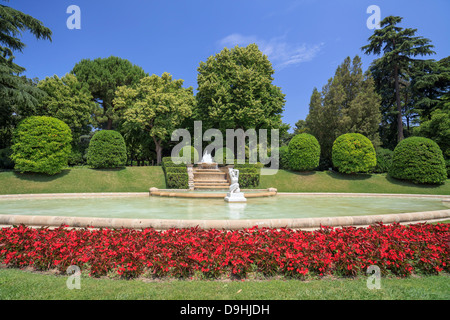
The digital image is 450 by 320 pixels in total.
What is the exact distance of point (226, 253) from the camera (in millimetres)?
4184

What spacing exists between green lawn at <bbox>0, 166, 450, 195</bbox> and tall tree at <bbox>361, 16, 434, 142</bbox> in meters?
12.9

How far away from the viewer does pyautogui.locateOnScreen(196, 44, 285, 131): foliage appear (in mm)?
26172

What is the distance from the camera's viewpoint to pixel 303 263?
13.3ft

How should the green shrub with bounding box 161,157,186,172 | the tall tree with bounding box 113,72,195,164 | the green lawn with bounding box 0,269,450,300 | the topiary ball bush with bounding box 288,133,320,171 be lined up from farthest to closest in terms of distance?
the tall tree with bounding box 113,72,195,164 → the topiary ball bush with bounding box 288,133,320,171 → the green shrub with bounding box 161,157,186,172 → the green lawn with bounding box 0,269,450,300

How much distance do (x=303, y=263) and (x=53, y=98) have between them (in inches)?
1193

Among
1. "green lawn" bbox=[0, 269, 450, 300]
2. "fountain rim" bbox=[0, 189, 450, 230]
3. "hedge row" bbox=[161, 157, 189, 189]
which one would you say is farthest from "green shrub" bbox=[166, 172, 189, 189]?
"green lawn" bbox=[0, 269, 450, 300]

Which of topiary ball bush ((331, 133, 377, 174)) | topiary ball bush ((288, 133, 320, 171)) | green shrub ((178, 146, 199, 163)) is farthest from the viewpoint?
topiary ball bush ((288, 133, 320, 171))

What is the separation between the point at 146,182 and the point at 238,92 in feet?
45.1

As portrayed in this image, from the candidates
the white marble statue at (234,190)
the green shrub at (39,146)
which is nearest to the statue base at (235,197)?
the white marble statue at (234,190)

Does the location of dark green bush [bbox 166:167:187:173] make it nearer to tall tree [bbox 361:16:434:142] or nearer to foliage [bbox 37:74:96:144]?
foliage [bbox 37:74:96:144]

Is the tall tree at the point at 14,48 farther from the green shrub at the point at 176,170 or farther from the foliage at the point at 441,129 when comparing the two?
the foliage at the point at 441,129

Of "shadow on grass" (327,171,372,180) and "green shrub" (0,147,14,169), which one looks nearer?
"green shrub" (0,147,14,169)

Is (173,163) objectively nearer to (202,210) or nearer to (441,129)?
(202,210)

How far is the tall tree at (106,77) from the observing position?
3388 cm
